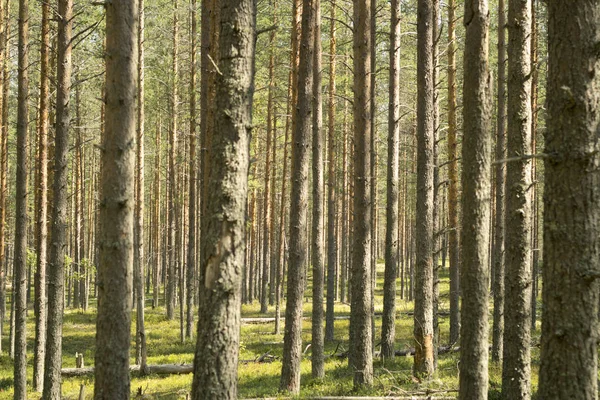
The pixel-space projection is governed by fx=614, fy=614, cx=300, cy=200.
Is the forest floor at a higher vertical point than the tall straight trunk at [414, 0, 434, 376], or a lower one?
lower

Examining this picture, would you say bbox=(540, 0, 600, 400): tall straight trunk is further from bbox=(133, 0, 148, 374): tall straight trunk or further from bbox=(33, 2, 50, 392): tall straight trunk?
bbox=(133, 0, 148, 374): tall straight trunk

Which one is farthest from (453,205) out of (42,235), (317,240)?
(42,235)

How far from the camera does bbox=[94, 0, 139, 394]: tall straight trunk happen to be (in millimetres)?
6656

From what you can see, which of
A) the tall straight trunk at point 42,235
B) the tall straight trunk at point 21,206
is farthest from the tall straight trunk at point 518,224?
the tall straight trunk at point 21,206

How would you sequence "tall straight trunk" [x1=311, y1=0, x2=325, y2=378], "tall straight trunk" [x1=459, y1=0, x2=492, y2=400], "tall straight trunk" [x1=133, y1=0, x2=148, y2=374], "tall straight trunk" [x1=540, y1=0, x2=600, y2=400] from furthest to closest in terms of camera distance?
1. "tall straight trunk" [x1=133, y1=0, x2=148, y2=374]
2. "tall straight trunk" [x1=311, y1=0, x2=325, y2=378]
3. "tall straight trunk" [x1=459, y1=0, x2=492, y2=400]
4. "tall straight trunk" [x1=540, y1=0, x2=600, y2=400]

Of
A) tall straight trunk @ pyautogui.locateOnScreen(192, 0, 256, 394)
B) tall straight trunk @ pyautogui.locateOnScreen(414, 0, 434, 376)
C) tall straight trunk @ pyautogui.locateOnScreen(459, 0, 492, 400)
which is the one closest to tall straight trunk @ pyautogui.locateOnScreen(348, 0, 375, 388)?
tall straight trunk @ pyautogui.locateOnScreen(414, 0, 434, 376)

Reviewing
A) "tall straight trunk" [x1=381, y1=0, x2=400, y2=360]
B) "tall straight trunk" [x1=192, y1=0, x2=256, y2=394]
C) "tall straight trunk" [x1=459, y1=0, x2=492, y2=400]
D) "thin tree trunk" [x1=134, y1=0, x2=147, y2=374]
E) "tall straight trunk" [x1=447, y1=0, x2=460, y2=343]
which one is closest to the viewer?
"tall straight trunk" [x1=192, y1=0, x2=256, y2=394]

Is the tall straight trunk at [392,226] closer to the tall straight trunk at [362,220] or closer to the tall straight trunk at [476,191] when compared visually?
the tall straight trunk at [362,220]

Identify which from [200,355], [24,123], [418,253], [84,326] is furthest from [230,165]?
[84,326]

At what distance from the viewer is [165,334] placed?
24.5 metres

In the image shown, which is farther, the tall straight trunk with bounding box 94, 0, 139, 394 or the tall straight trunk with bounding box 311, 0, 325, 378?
the tall straight trunk with bounding box 311, 0, 325, 378

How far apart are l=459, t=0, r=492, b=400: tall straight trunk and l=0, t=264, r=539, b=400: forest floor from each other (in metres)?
1.83

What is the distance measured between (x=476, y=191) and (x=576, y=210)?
243cm

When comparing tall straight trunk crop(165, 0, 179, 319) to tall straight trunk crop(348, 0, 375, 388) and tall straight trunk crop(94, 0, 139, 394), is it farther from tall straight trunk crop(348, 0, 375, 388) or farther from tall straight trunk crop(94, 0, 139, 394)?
tall straight trunk crop(94, 0, 139, 394)
